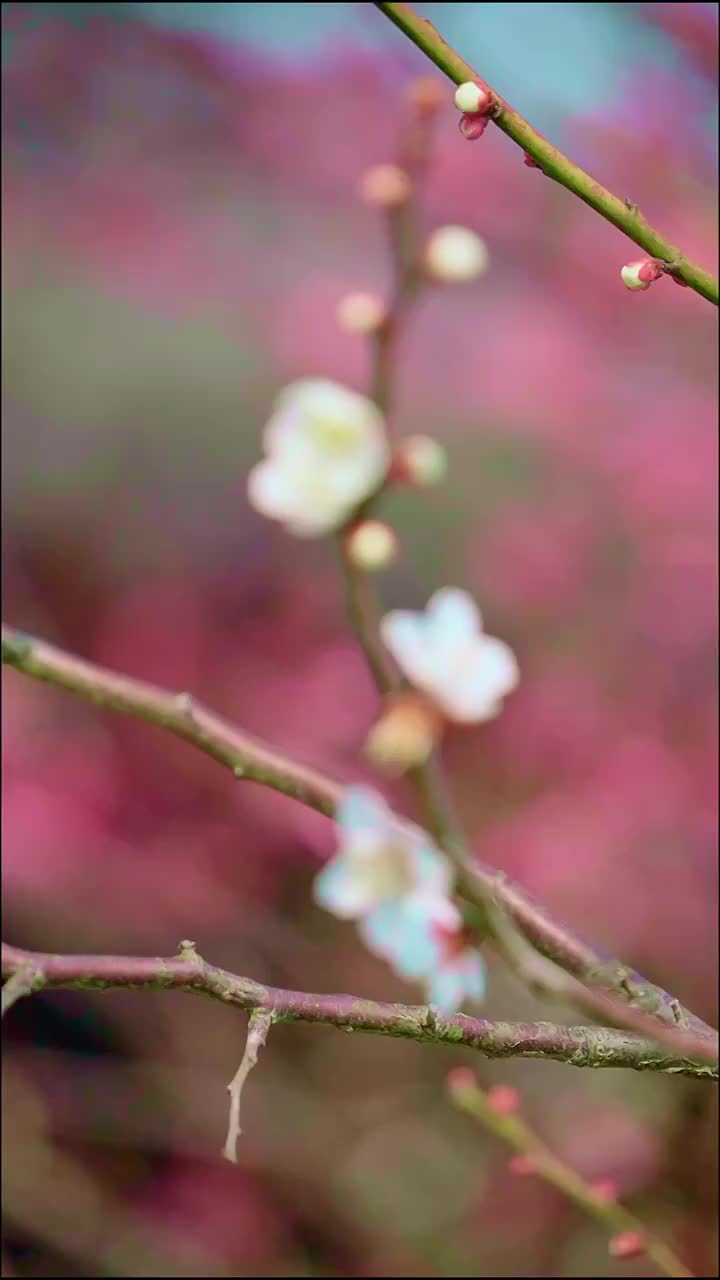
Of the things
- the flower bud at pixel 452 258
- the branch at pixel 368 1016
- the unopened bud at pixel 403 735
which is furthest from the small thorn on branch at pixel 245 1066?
the flower bud at pixel 452 258

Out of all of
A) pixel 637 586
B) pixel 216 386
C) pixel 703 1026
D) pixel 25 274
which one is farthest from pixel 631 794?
pixel 25 274

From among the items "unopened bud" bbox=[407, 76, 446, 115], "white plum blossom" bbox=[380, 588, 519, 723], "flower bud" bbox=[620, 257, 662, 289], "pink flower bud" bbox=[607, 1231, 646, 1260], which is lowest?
"pink flower bud" bbox=[607, 1231, 646, 1260]

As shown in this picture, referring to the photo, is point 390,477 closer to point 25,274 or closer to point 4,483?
point 4,483

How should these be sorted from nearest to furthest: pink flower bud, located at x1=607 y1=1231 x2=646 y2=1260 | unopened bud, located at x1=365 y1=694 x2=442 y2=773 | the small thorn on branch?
unopened bud, located at x1=365 y1=694 x2=442 y2=773 → the small thorn on branch → pink flower bud, located at x1=607 y1=1231 x2=646 y2=1260

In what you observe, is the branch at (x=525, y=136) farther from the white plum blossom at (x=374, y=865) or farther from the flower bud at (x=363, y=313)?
the white plum blossom at (x=374, y=865)

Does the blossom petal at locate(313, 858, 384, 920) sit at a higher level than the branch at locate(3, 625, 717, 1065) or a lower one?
lower

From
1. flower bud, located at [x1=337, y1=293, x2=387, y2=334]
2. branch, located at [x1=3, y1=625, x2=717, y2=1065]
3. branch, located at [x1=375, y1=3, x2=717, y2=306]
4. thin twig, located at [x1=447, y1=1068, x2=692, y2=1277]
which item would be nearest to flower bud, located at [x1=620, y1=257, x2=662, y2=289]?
branch, located at [x1=375, y1=3, x2=717, y2=306]

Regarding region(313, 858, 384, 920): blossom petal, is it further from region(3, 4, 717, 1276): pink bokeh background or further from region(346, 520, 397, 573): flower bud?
region(3, 4, 717, 1276): pink bokeh background
